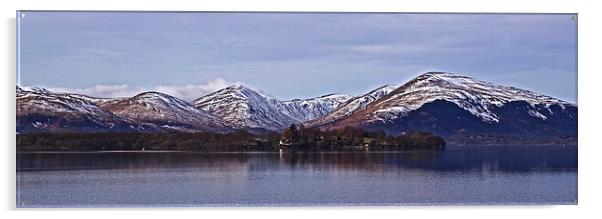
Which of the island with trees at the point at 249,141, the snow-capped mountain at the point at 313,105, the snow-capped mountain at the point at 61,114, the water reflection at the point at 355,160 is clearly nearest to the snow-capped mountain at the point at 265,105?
Answer: the snow-capped mountain at the point at 313,105

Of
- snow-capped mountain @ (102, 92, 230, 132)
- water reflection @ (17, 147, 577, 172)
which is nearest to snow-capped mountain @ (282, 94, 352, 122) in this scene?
water reflection @ (17, 147, 577, 172)

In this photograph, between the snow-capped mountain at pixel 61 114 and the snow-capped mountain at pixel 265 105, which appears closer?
the snow-capped mountain at pixel 61 114

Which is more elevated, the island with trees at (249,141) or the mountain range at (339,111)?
the mountain range at (339,111)

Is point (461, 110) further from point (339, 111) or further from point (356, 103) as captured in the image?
point (339, 111)

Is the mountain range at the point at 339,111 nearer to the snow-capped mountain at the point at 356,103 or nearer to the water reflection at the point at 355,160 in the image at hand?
the snow-capped mountain at the point at 356,103
